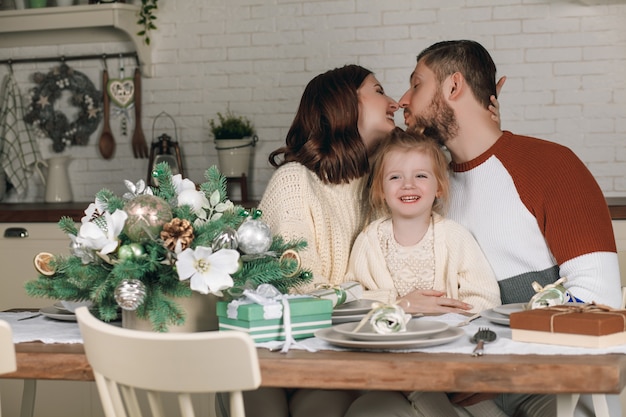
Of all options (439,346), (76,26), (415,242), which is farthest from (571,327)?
(76,26)

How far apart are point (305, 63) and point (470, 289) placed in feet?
8.30

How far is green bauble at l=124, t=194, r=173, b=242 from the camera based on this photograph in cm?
198

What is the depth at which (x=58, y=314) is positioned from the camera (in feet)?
7.68

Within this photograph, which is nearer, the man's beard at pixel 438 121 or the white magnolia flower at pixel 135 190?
the white magnolia flower at pixel 135 190

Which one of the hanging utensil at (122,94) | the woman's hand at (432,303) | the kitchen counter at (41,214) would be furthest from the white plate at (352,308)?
the hanging utensil at (122,94)

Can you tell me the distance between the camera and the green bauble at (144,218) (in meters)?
1.98

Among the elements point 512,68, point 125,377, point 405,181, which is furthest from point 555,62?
point 125,377

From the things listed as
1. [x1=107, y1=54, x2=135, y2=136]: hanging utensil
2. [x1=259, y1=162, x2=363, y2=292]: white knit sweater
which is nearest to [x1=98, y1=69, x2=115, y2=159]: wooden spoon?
[x1=107, y1=54, x2=135, y2=136]: hanging utensil

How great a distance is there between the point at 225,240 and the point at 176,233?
11cm

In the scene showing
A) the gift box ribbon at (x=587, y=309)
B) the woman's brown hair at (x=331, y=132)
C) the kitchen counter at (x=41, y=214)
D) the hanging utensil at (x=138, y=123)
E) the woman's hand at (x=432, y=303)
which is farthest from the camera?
the hanging utensil at (x=138, y=123)

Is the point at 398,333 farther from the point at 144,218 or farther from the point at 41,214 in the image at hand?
the point at 41,214

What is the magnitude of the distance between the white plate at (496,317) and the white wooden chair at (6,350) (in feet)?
3.32

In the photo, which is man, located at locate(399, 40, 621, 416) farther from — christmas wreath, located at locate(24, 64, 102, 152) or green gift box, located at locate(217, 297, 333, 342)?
christmas wreath, located at locate(24, 64, 102, 152)

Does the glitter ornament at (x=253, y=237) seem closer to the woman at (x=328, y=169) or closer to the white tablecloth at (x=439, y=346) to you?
the white tablecloth at (x=439, y=346)
